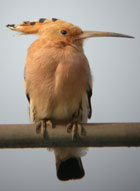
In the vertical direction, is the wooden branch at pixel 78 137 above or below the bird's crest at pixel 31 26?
below

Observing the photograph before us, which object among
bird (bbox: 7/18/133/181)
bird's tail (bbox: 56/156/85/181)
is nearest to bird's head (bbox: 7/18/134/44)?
bird (bbox: 7/18/133/181)

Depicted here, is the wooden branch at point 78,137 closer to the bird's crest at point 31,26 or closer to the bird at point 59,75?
the bird at point 59,75

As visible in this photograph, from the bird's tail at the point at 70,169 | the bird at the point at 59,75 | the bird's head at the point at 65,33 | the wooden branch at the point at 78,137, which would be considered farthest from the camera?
the bird's tail at the point at 70,169

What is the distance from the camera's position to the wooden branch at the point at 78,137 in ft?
7.73

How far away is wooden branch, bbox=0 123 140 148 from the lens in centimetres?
236

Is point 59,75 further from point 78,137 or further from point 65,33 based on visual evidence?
point 78,137

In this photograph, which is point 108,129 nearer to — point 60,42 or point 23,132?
point 23,132

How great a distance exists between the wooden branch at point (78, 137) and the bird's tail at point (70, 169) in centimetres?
141

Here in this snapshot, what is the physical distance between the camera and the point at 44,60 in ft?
11.0

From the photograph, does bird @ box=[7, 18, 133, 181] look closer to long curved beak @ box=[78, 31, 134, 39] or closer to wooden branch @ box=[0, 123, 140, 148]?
long curved beak @ box=[78, 31, 134, 39]

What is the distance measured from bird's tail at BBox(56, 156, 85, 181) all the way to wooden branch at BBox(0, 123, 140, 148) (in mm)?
1415

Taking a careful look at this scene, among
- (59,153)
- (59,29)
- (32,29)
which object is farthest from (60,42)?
(59,153)

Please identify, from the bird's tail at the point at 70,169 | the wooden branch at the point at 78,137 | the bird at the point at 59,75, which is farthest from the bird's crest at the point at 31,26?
the wooden branch at the point at 78,137

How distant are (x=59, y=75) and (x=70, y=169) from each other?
1087 millimetres
